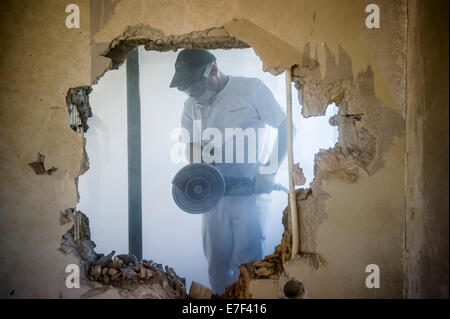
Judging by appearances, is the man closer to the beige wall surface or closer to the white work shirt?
the white work shirt

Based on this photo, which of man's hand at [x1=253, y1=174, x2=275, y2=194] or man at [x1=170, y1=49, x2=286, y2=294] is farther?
man at [x1=170, y1=49, x2=286, y2=294]

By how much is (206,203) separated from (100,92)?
3902mm

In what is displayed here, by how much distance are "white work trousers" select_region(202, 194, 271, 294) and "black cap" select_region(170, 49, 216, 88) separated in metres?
1.71

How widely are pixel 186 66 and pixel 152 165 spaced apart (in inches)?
114

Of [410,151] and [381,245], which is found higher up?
[410,151]

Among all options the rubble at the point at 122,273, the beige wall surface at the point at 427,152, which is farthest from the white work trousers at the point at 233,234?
the beige wall surface at the point at 427,152

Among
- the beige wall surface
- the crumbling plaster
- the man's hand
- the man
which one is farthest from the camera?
the man

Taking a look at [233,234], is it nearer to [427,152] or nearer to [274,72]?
[274,72]

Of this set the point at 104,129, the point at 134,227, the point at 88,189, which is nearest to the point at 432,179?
the point at 134,227

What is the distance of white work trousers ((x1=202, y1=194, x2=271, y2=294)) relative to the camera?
394 centimetres

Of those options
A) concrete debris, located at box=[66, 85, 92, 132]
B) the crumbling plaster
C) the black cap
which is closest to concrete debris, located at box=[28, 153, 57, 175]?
the crumbling plaster

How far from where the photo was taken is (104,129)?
5664 mm

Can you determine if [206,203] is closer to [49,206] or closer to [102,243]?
[49,206]

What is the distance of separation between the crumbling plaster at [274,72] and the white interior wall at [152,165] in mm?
3666
